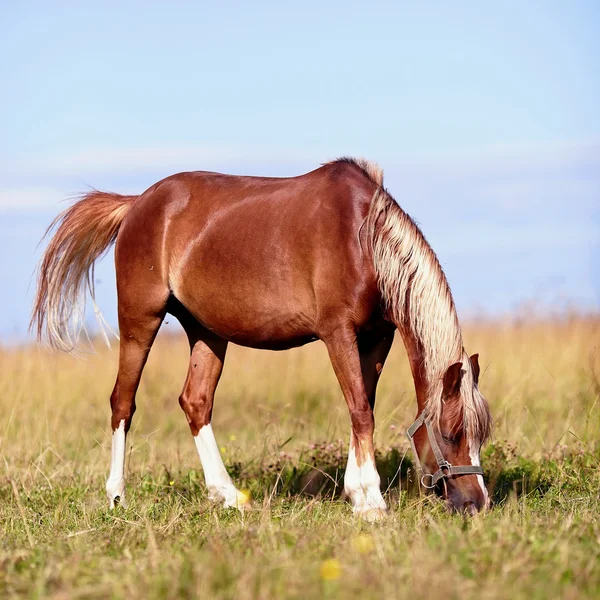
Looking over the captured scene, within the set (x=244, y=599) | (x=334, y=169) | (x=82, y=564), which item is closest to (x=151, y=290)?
(x=334, y=169)

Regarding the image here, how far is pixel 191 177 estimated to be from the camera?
5.91 m

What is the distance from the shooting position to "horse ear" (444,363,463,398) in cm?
427

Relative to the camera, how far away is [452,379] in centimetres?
432

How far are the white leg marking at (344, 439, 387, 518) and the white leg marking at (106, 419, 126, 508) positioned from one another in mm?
1462

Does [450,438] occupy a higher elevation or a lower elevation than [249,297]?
lower

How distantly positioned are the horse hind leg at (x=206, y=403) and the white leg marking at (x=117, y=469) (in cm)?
47

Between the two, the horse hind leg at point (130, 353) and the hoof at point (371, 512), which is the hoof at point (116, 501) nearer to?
the horse hind leg at point (130, 353)

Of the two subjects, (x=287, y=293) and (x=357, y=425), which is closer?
(x=357, y=425)

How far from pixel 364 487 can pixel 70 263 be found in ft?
9.46

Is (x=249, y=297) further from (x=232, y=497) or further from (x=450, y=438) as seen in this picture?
(x=450, y=438)

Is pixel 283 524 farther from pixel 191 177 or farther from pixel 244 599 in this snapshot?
pixel 191 177

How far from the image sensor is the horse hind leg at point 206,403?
219 inches

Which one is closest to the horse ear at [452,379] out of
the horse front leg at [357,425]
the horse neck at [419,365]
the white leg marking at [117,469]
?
the horse neck at [419,365]

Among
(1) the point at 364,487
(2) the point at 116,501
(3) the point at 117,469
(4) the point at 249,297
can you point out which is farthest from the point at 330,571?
(3) the point at 117,469
